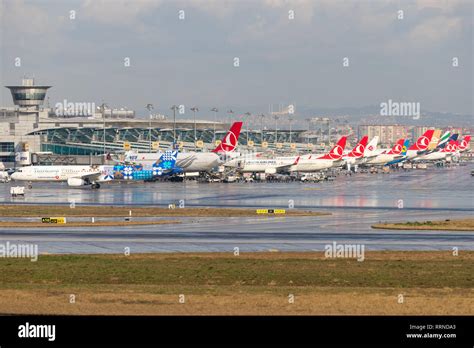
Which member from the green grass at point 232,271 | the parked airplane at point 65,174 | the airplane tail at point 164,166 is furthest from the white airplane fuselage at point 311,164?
the green grass at point 232,271

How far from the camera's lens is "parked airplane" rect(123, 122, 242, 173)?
551 ft

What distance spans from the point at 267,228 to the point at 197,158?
98.4 meters

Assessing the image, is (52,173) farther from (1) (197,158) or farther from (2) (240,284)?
(2) (240,284)

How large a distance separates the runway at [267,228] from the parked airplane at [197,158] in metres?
45.8

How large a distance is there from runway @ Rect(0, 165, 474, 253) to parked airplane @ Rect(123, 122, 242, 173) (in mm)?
45760

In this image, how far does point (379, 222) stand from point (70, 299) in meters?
43.1

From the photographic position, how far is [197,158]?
168750mm

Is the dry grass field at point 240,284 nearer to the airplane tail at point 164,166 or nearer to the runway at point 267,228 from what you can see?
the runway at point 267,228

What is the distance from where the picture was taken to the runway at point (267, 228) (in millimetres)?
59031

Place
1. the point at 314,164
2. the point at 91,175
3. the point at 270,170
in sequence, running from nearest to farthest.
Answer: the point at 91,175
the point at 270,170
the point at 314,164

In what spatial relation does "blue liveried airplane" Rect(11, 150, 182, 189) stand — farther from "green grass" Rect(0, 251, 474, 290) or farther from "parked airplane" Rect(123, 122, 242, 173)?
"green grass" Rect(0, 251, 474, 290)

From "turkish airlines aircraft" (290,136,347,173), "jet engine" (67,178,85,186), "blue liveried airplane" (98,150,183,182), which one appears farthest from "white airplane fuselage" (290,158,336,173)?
"jet engine" (67,178,85,186)

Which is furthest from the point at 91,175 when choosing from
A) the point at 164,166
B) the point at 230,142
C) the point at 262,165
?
the point at 262,165
